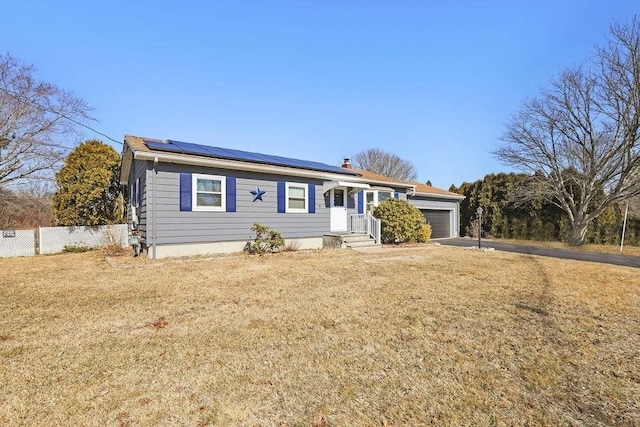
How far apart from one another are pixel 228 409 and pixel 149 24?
13.0 meters

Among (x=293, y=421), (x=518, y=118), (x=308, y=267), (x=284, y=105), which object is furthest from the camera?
(x=518, y=118)

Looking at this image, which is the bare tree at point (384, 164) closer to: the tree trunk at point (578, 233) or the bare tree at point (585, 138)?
the bare tree at point (585, 138)

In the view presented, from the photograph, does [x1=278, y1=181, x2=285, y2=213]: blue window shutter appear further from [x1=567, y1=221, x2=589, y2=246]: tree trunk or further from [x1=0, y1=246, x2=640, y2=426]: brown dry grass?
[x1=567, y1=221, x2=589, y2=246]: tree trunk

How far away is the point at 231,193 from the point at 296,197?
106 inches

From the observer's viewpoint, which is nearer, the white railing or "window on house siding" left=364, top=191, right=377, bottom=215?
the white railing

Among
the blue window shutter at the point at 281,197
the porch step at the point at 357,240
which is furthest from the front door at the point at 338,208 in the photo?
the blue window shutter at the point at 281,197

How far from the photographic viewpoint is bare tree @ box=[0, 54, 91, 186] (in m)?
15.1

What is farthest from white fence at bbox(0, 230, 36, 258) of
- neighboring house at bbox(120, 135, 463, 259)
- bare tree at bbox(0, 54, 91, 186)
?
bare tree at bbox(0, 54, 91, 186)

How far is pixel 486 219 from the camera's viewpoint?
21.0 metres

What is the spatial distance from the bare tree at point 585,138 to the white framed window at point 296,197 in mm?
13701

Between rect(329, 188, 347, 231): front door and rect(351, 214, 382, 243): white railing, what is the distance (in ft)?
1.59

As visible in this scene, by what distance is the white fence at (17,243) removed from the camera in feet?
35.1

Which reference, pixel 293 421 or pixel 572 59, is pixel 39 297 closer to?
pixel 293 421

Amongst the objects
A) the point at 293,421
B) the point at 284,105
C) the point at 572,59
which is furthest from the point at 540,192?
the point at 293,421
